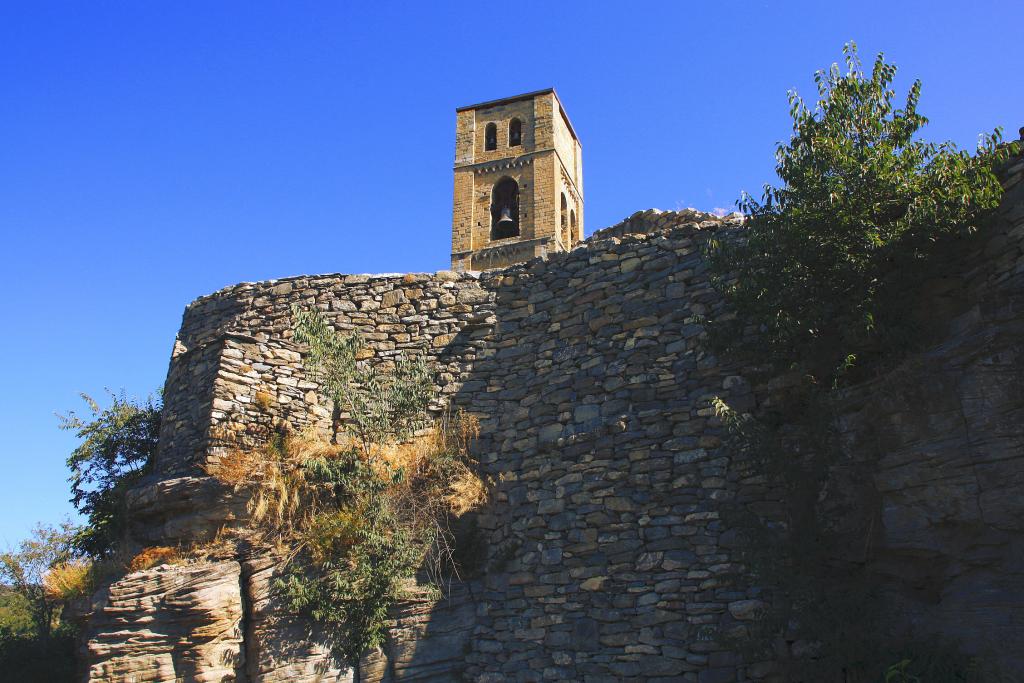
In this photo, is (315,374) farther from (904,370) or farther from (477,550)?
(904,370)

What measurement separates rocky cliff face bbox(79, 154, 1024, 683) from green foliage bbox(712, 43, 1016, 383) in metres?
0.42

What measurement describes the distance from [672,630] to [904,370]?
10.7 feet

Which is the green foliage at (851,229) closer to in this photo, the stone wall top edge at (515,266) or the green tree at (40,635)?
the stone wall top edge at (515,266)

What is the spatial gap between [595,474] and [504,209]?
21449 millimetres

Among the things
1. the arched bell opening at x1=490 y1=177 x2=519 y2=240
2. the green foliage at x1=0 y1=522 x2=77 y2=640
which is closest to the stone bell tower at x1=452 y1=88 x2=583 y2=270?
the arched bell opening at x1=490 y1=177 x2=519 y2=240

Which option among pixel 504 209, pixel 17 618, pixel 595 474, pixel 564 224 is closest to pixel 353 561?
pixel 595 474

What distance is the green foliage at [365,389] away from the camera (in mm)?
10555

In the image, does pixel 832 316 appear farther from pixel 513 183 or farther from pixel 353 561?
pixel 513 183

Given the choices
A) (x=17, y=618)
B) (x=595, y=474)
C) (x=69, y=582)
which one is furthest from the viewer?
(x=17, y=618)

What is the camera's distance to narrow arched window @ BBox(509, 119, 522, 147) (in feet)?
104

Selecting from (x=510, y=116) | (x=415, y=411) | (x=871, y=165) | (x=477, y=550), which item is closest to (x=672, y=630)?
(x=477, y=550)

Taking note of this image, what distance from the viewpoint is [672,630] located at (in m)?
8.48

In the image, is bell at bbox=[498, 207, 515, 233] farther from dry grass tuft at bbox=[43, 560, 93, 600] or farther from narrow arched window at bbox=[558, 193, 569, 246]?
dry grass tuft at bbox=[43, 560, 93, 600]

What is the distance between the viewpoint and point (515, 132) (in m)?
31.9
